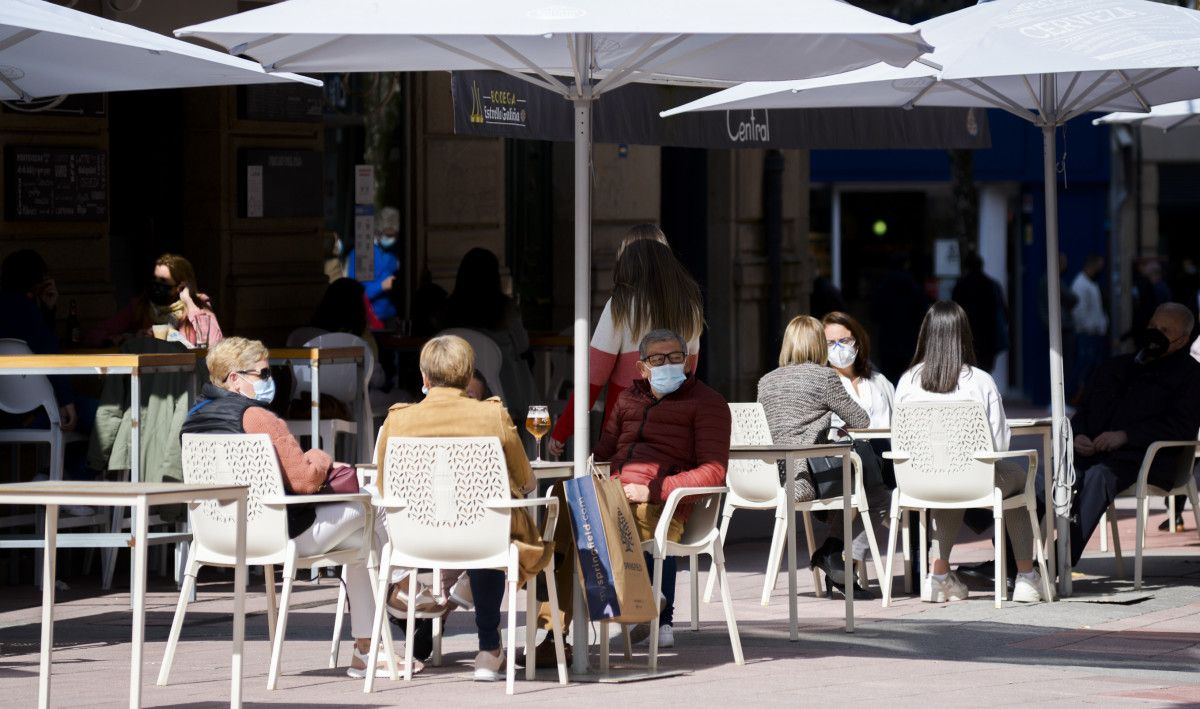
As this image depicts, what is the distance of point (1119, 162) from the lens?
93.3 ft

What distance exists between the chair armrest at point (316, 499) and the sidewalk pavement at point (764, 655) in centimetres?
A: 66

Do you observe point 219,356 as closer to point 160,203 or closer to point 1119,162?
point 160,203

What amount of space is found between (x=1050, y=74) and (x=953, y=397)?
167 cm

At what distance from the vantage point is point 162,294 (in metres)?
11.2

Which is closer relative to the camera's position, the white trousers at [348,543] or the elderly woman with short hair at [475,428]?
the elderly woman with short hair at [475,428]

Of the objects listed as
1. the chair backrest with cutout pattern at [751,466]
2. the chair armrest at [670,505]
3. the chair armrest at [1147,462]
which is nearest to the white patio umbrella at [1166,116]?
the chair armrest at [1147,462]

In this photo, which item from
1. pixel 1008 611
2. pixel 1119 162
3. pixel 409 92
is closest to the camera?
pixel 1008 611

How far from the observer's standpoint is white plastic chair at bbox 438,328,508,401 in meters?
11.5

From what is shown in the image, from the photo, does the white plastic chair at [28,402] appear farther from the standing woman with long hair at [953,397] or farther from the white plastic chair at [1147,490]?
the white plastic chair at [1147,490]

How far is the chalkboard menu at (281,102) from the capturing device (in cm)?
1291

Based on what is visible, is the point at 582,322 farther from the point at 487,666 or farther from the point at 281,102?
the point at 281,102

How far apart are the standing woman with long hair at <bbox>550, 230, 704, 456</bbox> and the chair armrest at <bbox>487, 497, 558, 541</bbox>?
0.75 m

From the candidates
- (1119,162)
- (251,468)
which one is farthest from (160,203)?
(1119,162)

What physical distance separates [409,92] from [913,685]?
310 inches
